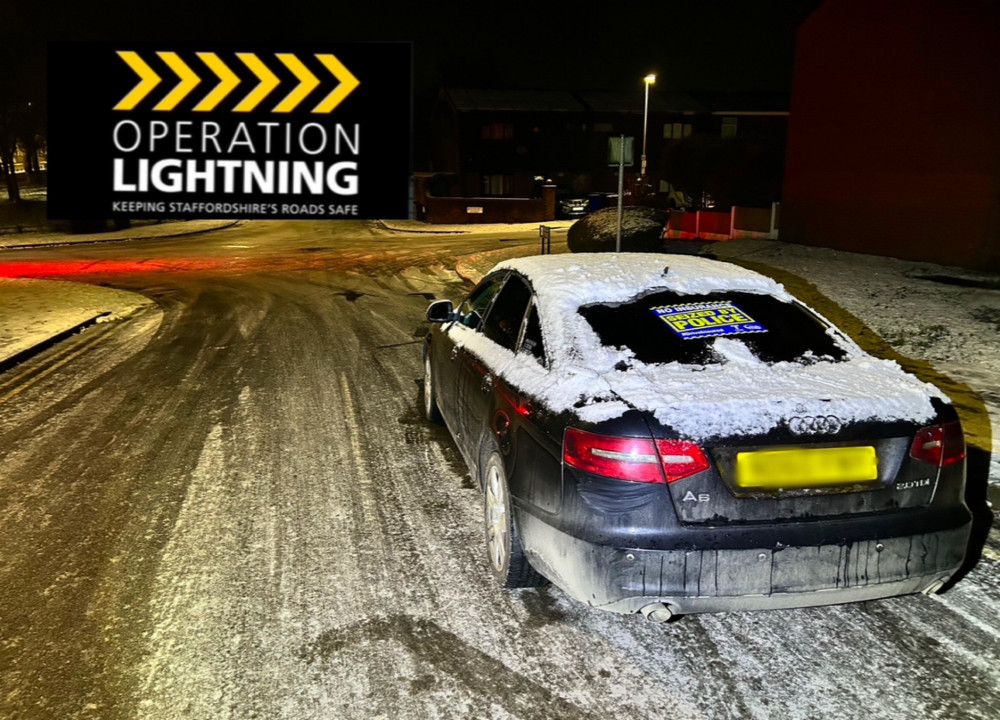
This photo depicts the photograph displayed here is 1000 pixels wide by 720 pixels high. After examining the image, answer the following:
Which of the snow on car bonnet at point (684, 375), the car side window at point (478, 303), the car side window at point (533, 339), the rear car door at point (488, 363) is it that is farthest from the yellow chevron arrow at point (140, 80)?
the car side window at point (533, 339)

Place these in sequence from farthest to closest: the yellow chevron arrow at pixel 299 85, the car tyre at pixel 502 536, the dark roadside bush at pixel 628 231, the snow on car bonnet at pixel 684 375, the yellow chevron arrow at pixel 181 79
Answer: the dark roadside bush at pixel 628 231
the yellow chevron arrow at pixel 299 85
the yellow chevron arrow at pixel 181 79
the car tyre at pixel 502 536
the snow on car bonnet at pixel 684 375

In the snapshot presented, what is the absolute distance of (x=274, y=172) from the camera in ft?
51.7

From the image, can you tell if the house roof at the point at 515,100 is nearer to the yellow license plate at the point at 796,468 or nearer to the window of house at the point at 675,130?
the window of house at the point at 675,130

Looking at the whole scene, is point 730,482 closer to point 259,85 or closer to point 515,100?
point 259,85

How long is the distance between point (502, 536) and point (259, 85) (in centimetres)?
1310

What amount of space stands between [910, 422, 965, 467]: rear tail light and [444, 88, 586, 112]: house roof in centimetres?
5301

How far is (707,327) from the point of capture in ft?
13.6

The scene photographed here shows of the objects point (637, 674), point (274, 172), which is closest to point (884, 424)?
point (637, 674)

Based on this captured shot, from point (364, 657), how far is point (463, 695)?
20.2 inches

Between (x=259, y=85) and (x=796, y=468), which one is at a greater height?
(x=259, y=85)

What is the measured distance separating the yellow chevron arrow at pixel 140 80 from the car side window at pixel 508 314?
12357mm

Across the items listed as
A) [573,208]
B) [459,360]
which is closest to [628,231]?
[459,360]

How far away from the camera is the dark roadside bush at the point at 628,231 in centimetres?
2086

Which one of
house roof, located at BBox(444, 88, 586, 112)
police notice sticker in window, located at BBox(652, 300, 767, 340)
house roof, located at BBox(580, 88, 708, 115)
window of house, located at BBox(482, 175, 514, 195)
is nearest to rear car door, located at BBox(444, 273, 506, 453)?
police notice sticker in window, located at BBox(652, 300, 767, 340)
